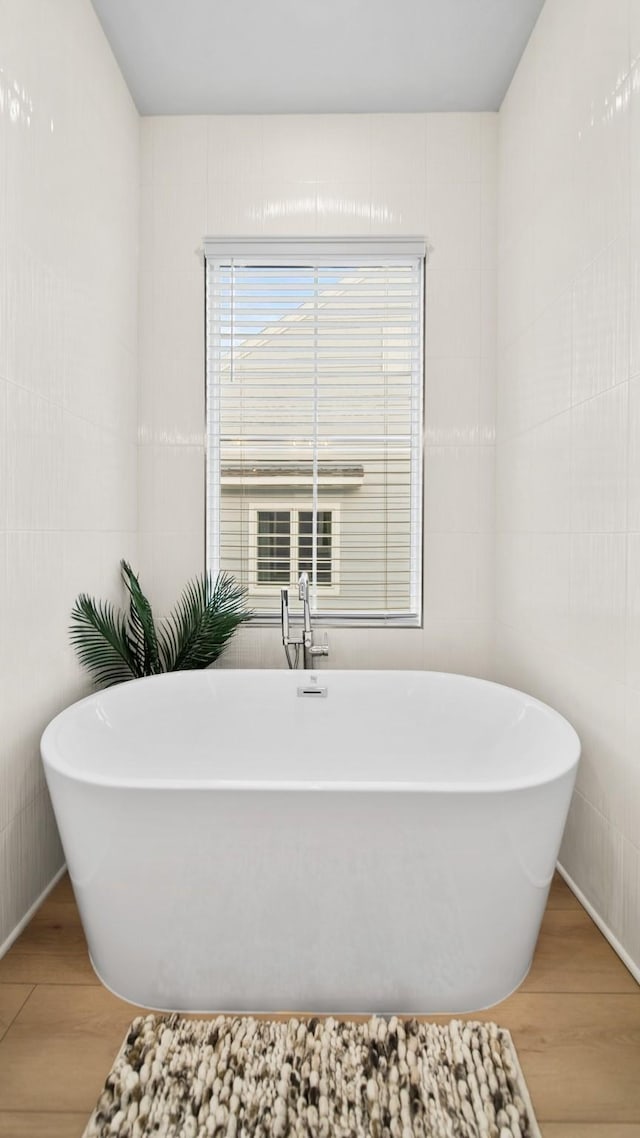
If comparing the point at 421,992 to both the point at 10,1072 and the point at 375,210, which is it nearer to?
the point at 10,1072

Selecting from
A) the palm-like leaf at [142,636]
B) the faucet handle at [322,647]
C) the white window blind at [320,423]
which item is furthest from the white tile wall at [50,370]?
the faucet handle at [322,647]

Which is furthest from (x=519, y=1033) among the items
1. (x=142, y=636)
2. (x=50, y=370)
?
(x=50, y=370)

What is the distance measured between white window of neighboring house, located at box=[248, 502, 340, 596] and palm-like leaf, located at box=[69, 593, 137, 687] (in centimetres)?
61

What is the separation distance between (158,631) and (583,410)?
1.81m

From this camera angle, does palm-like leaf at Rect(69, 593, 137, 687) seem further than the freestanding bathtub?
Yes

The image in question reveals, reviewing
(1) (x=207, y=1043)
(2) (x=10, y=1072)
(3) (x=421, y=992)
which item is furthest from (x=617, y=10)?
(2) (x=10, y=1072)

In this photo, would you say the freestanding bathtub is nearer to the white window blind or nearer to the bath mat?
the bath mat

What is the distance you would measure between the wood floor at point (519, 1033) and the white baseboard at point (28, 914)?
0.02 metres

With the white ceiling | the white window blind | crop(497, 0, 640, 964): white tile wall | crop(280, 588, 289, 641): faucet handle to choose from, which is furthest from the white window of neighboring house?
the white ceiling

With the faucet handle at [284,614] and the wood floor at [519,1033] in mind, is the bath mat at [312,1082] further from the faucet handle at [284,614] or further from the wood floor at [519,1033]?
the faucet handle at [284,614]

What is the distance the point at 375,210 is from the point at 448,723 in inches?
81.0

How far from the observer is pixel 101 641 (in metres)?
2.19

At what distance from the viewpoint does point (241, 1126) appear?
1136 mm

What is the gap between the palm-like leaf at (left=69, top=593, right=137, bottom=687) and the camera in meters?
Result: 2.06
